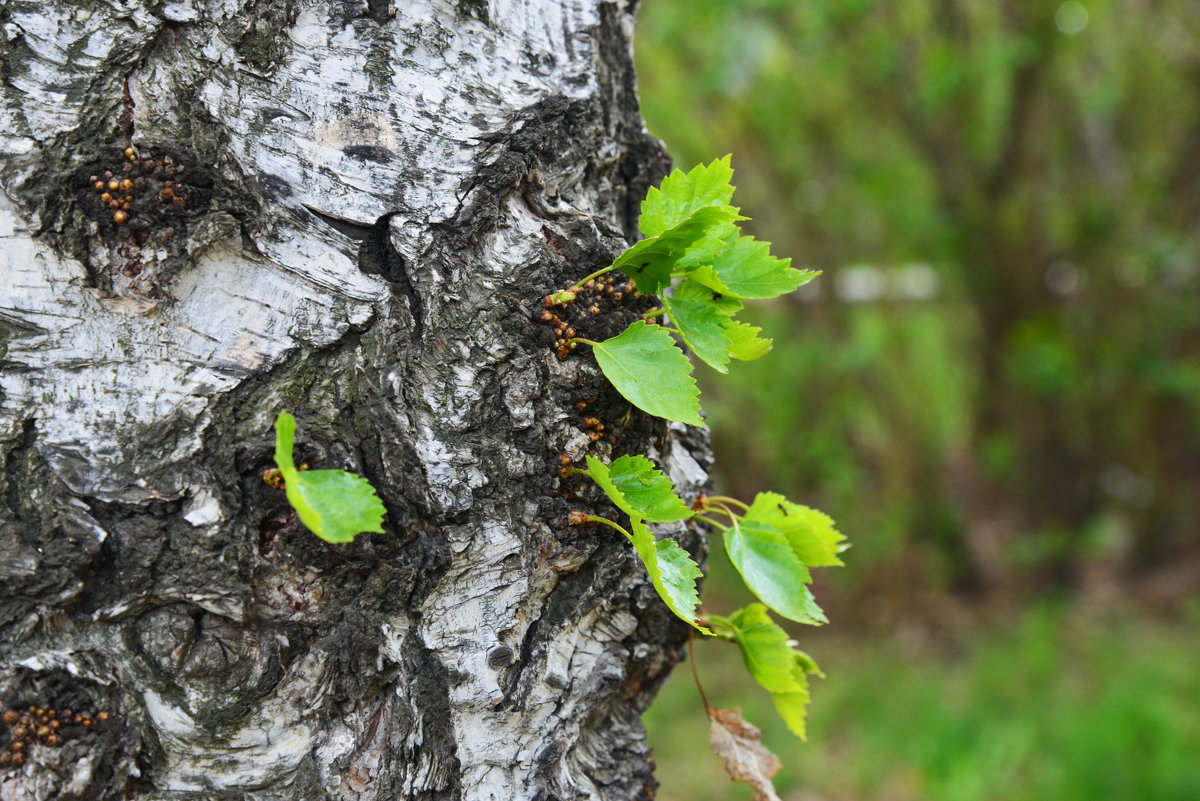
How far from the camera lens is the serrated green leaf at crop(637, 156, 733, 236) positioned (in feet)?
3.08

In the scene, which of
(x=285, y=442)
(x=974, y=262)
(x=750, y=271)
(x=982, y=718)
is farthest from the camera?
(x=974, y=262)

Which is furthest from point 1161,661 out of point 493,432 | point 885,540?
point 493,432

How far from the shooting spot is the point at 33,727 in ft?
3.04

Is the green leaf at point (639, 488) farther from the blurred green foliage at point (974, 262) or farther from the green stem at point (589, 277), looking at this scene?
the blurred green foliage at point (974, 262)

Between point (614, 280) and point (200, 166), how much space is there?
1.63 ft

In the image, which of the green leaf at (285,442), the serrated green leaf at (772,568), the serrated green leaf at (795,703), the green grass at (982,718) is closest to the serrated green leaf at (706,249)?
the serrated green leaf at (772,568)

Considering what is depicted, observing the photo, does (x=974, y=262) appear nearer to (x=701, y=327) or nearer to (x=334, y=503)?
(x=701, y=327)

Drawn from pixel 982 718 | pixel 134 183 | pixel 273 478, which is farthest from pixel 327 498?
pixel 982 718

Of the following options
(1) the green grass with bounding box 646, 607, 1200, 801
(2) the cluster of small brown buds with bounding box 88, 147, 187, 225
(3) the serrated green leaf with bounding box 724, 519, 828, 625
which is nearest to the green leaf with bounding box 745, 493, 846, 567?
(3) the serrated green leaf with bounding box 724, 519, 828, 625

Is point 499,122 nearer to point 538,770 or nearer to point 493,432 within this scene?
point 493,432

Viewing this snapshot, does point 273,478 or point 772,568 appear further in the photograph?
point 772,568

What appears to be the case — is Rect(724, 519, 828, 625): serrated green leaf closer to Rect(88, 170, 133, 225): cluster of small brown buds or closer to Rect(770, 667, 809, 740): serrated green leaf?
Rect(770, 667, 809, 740): serrated green leaf

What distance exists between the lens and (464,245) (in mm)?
961

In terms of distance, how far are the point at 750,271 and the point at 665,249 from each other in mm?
134
